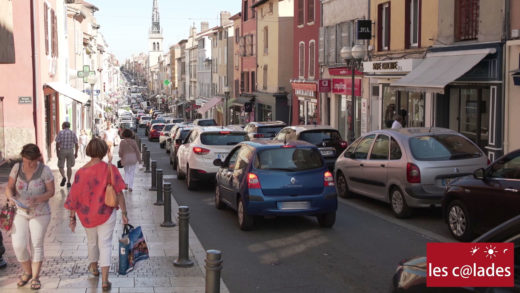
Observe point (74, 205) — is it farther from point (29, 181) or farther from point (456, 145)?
point (456, 145)

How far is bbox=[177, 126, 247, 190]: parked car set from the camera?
→ 54.2 feet

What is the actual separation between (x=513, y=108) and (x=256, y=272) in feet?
33.3

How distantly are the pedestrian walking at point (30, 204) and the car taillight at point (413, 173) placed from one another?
641cm

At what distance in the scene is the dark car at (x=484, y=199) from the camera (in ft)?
28.8

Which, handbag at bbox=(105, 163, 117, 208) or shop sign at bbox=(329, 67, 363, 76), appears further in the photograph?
shop sign at bbox=(329, 67, 363, 76)

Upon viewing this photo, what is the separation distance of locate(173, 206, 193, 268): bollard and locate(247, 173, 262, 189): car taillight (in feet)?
7.83

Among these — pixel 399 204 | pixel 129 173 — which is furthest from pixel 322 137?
pixel 399 204

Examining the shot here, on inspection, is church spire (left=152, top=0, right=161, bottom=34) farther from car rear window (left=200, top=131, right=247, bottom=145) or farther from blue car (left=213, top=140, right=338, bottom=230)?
blue car (left=213, top=140, right=338, bottom=230)

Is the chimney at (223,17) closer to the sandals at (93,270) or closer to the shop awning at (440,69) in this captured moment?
the shop awning at (440,69)

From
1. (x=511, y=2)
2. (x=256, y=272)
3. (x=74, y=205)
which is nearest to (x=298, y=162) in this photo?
(x=256, y=272)

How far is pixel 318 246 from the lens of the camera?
993 centimetres

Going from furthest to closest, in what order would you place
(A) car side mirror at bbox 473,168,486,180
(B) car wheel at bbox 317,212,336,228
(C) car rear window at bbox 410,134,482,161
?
(C) car rear window at bbox 410,134,482,161 < (B) car wheel at bbox 317,212,336,228 < (A) car side mirror at bbox 473,168,486,180

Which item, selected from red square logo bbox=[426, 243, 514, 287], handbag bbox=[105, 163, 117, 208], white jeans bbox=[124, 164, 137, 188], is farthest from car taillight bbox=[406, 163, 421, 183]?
white jeans bbox=[124, 164, 137, 188]

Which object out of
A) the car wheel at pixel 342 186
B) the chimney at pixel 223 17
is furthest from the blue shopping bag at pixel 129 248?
the chimney at pixel 223 17
